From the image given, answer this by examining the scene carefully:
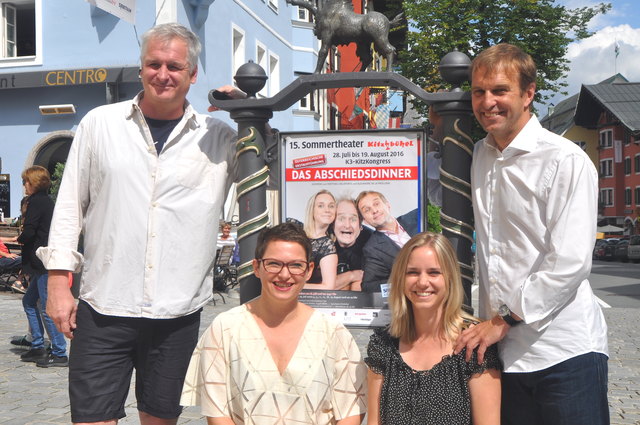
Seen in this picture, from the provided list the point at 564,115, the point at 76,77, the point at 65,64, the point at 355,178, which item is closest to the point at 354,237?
the point at 355,178

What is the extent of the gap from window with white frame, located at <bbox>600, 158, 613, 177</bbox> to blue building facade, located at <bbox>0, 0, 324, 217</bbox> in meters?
55.3

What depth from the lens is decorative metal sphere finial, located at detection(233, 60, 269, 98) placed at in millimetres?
3498

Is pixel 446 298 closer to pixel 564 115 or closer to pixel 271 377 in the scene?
pixel 271 377

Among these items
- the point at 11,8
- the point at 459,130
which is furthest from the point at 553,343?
the point at 11,8

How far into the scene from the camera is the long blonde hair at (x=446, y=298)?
116 inches

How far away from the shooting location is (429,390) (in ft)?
9.48

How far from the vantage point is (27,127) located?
1666cm

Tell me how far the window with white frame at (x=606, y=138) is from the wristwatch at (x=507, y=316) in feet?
224

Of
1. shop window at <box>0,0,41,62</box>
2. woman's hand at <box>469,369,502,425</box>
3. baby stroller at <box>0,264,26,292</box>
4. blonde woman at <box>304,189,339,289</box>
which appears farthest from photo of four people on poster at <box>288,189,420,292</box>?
shop window at <box>0,0,41,62</box>

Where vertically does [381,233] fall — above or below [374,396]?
above

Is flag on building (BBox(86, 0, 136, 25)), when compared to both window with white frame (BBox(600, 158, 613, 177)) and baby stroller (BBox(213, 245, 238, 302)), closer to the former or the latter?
baby stroller (BBox(213, 245, 238, 302))

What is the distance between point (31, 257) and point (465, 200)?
5688mm

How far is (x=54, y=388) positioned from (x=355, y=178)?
4.19 m

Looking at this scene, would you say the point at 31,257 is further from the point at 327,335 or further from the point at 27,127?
the point at 27,127
